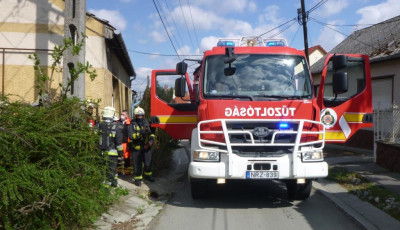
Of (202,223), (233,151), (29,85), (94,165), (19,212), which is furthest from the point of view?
(29,85)

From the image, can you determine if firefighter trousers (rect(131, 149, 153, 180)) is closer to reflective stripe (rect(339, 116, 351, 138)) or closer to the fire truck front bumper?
the fire truck front bumper

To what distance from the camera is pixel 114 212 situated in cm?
606

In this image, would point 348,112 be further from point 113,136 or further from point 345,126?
point 113,136

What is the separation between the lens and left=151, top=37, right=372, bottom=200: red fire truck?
603 centimetres

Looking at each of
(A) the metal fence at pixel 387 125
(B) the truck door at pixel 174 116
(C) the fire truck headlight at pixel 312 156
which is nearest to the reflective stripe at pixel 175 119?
(B) the truck door at pixel 174 116

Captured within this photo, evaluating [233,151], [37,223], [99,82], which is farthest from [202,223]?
[99,82]

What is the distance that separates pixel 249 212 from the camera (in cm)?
632

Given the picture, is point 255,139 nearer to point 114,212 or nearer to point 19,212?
point 114,212

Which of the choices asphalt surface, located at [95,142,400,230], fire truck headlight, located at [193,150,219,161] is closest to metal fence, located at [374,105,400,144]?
asphalt surface, located at [95,142,400,230]

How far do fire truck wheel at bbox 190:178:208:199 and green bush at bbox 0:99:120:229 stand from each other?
2.05 metres

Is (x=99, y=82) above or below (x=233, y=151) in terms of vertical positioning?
above

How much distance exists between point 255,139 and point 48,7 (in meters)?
7.62

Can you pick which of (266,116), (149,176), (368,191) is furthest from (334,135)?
(149,176)

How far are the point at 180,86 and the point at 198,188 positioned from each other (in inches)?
77.2
